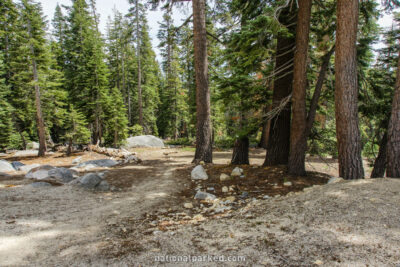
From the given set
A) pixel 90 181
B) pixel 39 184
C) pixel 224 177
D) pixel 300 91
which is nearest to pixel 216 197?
pixel 224 177

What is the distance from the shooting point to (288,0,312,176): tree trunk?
5.01m

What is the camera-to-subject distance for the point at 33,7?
12992 millimetres

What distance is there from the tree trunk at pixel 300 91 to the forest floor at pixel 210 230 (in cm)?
99

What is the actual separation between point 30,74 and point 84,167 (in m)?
9.85

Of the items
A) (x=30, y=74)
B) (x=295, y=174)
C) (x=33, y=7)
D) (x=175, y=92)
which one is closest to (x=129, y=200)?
(x=295, y=174)

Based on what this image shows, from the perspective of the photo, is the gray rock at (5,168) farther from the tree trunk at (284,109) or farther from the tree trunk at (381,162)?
the tree trunk at (381,162)

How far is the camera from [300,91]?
17.2 ft

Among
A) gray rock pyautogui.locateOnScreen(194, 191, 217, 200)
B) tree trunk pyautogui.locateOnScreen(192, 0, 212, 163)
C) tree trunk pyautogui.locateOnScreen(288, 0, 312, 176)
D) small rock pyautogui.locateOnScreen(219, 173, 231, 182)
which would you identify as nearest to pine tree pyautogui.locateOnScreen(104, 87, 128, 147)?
tree trunk pyautogui.locateOnScreen(192, 0, 212, 163)

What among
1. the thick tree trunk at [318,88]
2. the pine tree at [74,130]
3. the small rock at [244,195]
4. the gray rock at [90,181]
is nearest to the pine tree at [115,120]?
the pine tree at [74,130]

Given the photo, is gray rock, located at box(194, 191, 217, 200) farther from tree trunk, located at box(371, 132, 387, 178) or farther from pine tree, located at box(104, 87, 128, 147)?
pine tree, located at box(104, 87, 128, 147)

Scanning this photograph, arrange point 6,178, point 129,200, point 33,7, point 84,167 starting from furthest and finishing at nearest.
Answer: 1. point 33,7
2. point 84,167
3. point 6,178
4. point 129,200

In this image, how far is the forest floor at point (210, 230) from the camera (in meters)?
2.04

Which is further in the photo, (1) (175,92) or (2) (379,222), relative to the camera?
(1) (175,92)

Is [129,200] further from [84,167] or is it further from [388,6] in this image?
[388,6]
